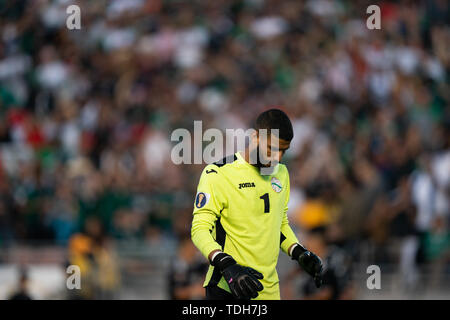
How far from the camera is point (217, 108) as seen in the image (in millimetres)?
14070

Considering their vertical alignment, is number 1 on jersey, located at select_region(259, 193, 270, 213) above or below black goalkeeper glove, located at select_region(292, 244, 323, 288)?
above

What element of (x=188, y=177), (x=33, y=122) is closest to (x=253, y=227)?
(x=188, y=177)

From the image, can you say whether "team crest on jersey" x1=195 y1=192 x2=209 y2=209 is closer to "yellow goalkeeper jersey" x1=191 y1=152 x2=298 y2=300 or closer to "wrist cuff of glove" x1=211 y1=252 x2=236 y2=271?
"yellow goalkeeper jersey" x1=191 y1=152 x2=298 y2=300

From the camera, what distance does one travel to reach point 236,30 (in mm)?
15867

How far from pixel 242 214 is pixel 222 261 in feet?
1.61

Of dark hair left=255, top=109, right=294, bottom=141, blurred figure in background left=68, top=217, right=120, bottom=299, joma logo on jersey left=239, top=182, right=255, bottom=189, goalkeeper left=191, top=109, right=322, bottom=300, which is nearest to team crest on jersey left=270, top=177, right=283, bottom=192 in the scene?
goalkeeper left=191, top=109, right=322, bottom=300

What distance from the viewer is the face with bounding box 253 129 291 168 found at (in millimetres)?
4742

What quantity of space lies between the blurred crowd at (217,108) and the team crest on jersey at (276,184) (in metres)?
3.80

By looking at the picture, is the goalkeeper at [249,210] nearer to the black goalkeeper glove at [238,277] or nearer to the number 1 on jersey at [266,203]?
the number 1 on jersey at [266,203]

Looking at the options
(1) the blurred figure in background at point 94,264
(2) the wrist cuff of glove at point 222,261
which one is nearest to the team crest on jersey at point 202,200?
(2) the wrist cuff of glove at point 222,261

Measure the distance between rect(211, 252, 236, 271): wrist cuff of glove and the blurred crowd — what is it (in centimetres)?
422

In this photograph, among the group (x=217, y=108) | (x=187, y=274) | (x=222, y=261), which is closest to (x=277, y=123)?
(x=222, y=261)

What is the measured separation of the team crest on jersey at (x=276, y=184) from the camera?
5.04 metres
